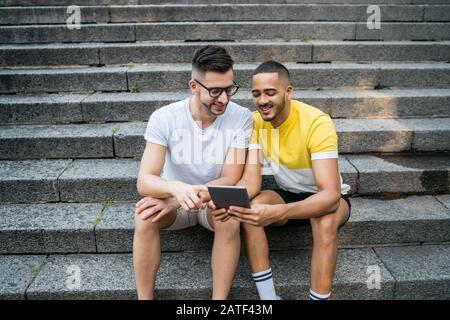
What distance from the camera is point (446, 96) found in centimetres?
392

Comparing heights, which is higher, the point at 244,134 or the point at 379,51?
the point at 379,51

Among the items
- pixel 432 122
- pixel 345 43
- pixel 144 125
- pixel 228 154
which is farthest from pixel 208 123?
pixel 345 43

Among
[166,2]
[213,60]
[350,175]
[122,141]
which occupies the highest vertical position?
[166,2]

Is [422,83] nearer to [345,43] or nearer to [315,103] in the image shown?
[345,43]

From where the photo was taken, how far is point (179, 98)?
3951 mm

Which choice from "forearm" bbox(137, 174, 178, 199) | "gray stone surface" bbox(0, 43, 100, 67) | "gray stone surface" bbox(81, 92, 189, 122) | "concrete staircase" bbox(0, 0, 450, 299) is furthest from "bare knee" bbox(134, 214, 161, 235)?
"gray stone surface" bbox(0, 43, 100, 67)

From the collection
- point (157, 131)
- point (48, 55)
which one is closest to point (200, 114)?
point (157, 131)

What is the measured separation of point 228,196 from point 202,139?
2.08 ft

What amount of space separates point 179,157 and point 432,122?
2786 mm

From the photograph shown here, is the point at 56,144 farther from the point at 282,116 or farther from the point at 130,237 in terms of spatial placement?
the point at 282,116

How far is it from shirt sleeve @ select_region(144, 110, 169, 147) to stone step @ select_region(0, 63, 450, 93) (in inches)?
68.9

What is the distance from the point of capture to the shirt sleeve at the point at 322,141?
2400 mm

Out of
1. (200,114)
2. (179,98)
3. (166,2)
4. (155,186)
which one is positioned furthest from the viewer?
(166,2)

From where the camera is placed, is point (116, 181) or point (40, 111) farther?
point (40, 111)
